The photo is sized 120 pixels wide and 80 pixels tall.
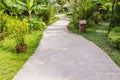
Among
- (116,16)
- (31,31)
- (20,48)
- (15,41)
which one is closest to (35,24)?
(31,31)

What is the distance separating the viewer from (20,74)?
6828mm

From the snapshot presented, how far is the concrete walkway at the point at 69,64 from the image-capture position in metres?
6.54

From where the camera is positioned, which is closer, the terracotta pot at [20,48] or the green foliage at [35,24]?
the terracotta pot at [20,48]

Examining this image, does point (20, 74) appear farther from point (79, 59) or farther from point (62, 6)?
point (62, 6)

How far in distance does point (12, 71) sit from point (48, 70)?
110 centimetres

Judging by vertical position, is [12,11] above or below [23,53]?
above

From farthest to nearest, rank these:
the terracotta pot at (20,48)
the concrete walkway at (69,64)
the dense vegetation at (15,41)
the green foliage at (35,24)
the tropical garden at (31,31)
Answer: the green foliage at (35,24) < the terracotta pot at (20,48) < the tropical garden at (31,31) < the dense vegetation at (15,41) < the concrete walkway at (69,64)

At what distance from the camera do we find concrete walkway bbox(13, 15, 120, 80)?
6.54 metres

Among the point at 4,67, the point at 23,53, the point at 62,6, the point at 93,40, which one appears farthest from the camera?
the point at 62,6

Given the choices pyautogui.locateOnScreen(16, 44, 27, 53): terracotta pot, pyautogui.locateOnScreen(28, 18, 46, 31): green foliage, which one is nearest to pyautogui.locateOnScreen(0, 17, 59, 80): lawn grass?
pyautogui.locateOnScreen(16, 44, 27, 53): terracotta pot

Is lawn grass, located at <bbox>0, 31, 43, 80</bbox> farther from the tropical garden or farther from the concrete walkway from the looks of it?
the concrete walkway

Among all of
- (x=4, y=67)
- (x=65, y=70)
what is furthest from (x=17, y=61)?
(x=65, y=70)

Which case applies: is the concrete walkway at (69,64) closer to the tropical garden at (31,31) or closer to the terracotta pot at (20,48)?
the tropical garden at (31,31)

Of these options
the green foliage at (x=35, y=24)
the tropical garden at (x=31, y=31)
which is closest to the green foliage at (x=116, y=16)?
the tropical garden at (x=31, y=31)
